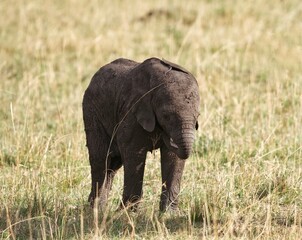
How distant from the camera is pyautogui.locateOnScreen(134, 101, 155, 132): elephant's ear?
23.5 ft

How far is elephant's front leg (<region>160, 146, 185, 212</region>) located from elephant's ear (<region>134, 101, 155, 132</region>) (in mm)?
353

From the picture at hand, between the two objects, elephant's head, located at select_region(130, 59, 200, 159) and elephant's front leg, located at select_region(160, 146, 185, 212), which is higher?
elephant's head, located at select_region(130, 59, 200, 159)

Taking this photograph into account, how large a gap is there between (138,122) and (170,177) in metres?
0.56

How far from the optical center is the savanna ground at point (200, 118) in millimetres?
7414

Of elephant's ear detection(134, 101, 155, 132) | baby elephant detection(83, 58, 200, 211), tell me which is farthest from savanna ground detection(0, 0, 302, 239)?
elephant's ear detection(134, 101, 155, 132)

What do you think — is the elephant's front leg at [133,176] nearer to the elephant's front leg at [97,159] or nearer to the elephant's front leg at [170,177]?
the elephant's front leg at [170,177]

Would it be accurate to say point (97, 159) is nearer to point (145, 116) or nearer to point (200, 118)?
point (145, 116)

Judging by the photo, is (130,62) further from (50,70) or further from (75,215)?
(50,70)

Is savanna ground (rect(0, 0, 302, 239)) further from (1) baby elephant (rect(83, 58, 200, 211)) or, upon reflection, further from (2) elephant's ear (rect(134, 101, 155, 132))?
(2) elephant's ear (rect(134, 101, 155, 132))

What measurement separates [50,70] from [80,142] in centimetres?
371

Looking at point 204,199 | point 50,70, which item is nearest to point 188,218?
point 204,199

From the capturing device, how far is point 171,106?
703 centimetres

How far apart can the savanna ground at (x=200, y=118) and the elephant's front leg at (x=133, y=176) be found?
0.14 m

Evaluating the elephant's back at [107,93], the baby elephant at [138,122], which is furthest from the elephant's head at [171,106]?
the elephant's back at [107,93]
